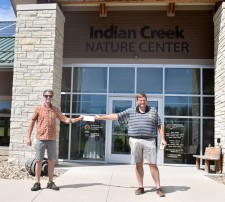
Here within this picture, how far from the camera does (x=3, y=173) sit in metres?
8.56

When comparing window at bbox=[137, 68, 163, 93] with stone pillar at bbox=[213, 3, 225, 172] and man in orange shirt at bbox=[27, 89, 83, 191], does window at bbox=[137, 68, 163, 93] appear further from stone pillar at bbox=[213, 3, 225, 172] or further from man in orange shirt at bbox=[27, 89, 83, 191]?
man in orange shirt at bbox=[27, 89, 83, 191]

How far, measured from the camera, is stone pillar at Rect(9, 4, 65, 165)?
10289 mm

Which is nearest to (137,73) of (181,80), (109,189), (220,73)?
(181,80)

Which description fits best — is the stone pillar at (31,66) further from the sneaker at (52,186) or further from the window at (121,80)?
the sneaker at (52,186)

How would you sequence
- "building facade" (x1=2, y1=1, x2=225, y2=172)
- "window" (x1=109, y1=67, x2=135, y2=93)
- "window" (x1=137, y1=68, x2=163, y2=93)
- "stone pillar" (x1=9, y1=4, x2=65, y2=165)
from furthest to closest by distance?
"window" (x1=109, y1=67, x2=135, y2=93) → "window" (x1=137, y1=68, x2=163, y2=93) → "building facade" (x1=2, y1=1, x2=225, y2=172) → "stone pillar" (x1=9, y1=4, x2=65, y2=165)

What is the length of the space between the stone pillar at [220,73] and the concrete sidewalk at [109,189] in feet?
7.18

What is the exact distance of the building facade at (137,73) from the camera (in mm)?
12312

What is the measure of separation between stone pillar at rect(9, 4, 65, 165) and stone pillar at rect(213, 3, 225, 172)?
5.36 m

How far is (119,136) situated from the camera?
41.1 ft

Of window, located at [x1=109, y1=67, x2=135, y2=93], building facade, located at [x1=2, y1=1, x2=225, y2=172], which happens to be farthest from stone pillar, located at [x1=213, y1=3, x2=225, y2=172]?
window, located at [x1=109, y1=67, x2=135, y2=93]

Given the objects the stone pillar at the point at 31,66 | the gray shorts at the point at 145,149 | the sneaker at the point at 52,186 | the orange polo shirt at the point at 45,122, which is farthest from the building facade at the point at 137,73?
the gray shorts at the point at 145,149

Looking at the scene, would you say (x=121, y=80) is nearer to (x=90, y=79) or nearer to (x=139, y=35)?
(x=90, y=79)

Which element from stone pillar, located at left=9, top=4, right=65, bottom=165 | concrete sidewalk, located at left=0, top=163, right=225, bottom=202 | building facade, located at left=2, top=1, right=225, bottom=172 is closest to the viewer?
concrete sidewalk, located at left=0, top=163, right=225, bottom=202

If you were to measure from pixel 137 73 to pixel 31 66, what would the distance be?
13.7 feet
